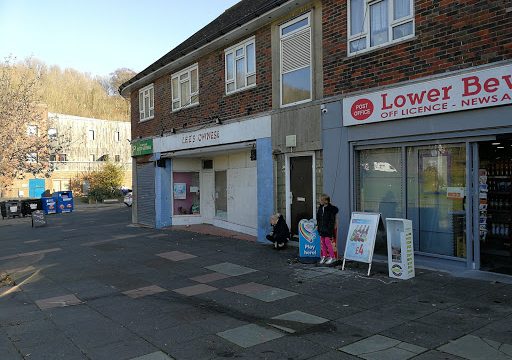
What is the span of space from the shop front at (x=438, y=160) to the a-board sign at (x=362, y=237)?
2.55ft

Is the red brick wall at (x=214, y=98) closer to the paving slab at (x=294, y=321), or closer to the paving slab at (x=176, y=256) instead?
the paving slab at (x=176, y=256)

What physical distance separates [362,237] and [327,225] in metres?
0.92

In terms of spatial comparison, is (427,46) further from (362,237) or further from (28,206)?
(28,206)

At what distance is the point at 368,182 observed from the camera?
373 inches

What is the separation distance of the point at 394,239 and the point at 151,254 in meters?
6.37

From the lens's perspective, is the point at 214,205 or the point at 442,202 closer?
the point at 442,202

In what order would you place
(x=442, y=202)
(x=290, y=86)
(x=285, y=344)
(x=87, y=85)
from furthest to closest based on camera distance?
(x=87, y=85)
(x=290, y=86)
(x=442, y=202)
(x=285, y=344)

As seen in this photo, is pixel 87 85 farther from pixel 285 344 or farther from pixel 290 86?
pixel 285 344

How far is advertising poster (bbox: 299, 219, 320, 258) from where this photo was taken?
30.7ft

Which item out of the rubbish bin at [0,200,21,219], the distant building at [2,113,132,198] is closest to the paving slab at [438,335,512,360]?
the rubbish bin at [0,200,21,219]

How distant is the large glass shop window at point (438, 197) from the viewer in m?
7.92

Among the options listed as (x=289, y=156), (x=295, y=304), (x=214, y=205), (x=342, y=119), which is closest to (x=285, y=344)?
(x=295, y=304)

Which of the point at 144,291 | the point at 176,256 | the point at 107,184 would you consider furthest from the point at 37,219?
the point at 107,184

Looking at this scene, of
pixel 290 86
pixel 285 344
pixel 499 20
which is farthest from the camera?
pixel 290 86
